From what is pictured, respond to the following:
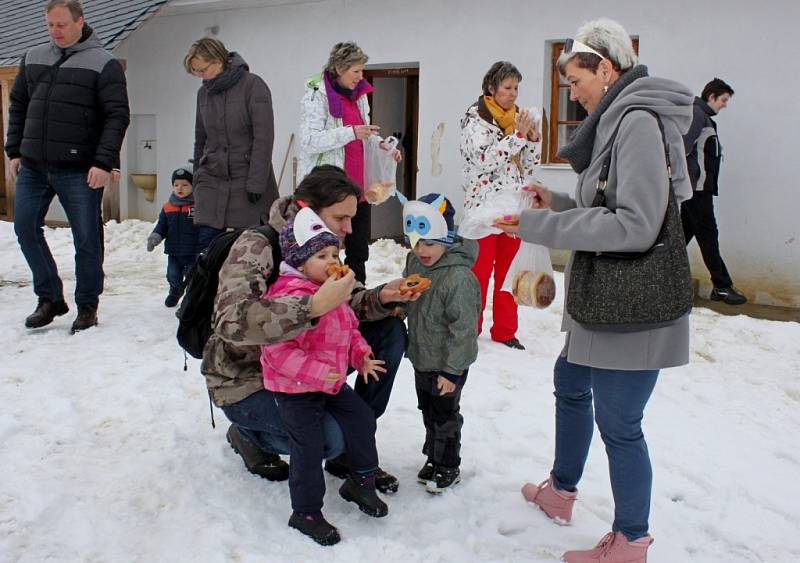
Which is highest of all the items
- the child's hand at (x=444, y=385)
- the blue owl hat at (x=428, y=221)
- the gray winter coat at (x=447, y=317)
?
the blue owl hat at (x=428, y=221)

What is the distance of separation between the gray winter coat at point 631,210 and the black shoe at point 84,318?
391 cm

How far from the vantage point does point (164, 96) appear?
1201 centimetres

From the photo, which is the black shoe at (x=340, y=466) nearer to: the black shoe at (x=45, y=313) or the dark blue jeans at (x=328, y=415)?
the dark blue jeans at (x=328, y=415)

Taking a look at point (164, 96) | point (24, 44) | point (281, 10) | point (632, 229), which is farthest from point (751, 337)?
point (24, 44)

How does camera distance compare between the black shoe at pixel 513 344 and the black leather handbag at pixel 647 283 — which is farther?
the black shoe at pixel 513 344

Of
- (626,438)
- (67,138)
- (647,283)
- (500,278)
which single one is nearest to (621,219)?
(647,283)

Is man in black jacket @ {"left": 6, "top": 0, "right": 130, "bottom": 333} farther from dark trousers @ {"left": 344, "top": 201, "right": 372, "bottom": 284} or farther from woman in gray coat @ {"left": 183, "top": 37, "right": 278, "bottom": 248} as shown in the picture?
dark trousers @ {"left": 344, "top": 201, "right": 372, "bottom": 284}

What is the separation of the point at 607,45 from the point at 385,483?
74.8 inches

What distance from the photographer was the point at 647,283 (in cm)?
249

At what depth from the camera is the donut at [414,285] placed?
10.3ft

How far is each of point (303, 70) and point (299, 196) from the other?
26.3ft

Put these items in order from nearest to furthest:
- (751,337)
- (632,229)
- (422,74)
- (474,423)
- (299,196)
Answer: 1. (632,229)
2. (299,196)
3. (474,423)
4. (751,337)
5. (422,74)

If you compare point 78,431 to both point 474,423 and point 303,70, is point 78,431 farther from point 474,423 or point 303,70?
point 303,70

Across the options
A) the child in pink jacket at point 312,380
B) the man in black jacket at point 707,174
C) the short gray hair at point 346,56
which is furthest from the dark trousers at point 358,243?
the man in black jacket at point 707,174
